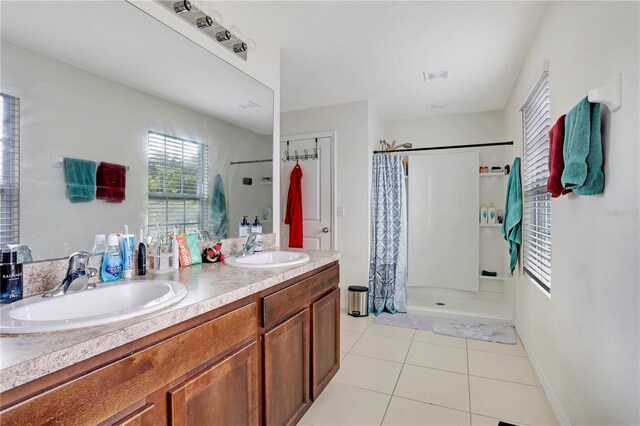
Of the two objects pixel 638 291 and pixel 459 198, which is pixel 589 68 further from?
pixel 459 198

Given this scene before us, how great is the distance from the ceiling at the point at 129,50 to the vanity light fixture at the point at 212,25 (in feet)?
0.31

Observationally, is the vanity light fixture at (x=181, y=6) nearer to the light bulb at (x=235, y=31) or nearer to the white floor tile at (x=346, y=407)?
the light bulb at (x=235, y=31)

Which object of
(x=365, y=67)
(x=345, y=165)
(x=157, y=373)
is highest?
(x=365, y=67)

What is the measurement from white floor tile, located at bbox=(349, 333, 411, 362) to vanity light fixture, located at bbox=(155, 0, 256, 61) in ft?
7.84

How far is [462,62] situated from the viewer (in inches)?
109

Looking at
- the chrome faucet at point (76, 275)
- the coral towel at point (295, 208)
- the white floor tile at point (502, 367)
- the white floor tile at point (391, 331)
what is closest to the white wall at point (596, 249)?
the white floor tile at point (502, 367)

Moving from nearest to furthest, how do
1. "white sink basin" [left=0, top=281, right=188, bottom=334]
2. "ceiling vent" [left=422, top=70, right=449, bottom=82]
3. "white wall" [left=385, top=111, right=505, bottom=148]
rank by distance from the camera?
"white sink basin" [left=0, top=281, right=188, bottom=334] → "ceiling vent" [left=422, top=70, right=449, bottom=82] → "white wall" [left=385, top=111, right=505, bottom=148]

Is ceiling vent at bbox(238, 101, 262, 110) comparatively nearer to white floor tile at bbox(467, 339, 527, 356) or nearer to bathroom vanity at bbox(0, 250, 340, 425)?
bathroom vanity at bbox(0, 250, 340, 425)

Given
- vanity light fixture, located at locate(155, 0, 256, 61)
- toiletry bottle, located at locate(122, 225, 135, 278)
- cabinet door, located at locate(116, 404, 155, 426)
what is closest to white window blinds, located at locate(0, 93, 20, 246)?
toiletry bottle, located at locate(122, 225, 135, 278)

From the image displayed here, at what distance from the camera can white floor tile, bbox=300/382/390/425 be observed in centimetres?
183

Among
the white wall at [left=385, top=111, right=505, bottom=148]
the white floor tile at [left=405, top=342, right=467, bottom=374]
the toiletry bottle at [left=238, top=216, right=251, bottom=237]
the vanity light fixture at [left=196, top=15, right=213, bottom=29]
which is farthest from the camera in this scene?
the white wall at [left=385, top=111, right=505, bottom=148]

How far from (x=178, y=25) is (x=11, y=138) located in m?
0.96

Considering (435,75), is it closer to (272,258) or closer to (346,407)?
(272,258)

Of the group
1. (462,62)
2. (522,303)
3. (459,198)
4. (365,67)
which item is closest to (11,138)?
(365,67)
